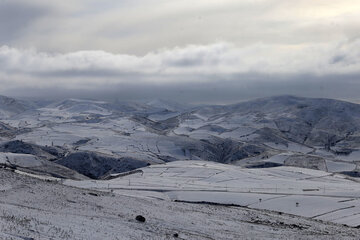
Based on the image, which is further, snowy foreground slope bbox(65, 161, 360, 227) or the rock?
snowy foreground slope bbox(65, 161, 360, 227)

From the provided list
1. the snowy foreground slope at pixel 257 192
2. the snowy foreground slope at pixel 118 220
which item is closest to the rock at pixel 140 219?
the snowy foreground slope at pixel 118 220

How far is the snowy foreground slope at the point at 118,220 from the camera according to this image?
99.1 ft

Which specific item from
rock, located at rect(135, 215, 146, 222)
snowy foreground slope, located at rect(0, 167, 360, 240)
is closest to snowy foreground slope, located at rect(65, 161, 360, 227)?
snowy foreground slope, located at rect(0, 167, 360, 240)

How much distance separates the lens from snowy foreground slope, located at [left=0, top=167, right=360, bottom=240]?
30.2 metres

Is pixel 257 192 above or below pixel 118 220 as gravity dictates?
below

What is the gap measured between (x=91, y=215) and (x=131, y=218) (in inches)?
137

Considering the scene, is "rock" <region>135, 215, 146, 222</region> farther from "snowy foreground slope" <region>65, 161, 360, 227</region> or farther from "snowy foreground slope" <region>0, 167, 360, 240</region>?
"snowy foreground slope" <region>65, 161, 360, 227</region>

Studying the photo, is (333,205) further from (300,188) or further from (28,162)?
(28,162)

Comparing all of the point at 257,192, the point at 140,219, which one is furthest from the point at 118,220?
the point at 257,192

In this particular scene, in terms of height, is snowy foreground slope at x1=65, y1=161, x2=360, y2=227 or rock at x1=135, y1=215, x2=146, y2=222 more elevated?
rock at x1=135, y1=215, x2=146, y2=222

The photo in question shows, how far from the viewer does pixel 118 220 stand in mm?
38688

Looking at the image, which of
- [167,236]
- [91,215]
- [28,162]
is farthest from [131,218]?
[28,162]

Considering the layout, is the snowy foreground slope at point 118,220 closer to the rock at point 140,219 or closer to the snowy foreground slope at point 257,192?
the rock at point 140,219

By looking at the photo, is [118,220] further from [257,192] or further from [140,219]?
[257,192]
